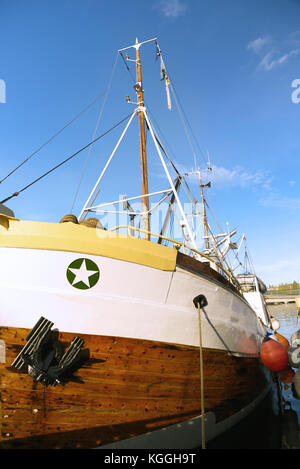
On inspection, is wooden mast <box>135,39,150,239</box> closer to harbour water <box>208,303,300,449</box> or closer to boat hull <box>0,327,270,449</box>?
boat hull <box>0,327,270,449</box>

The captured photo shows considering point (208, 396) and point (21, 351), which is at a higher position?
point (21, 351)

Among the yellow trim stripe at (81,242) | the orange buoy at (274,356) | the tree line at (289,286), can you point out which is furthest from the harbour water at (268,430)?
the tree line at (289,286)

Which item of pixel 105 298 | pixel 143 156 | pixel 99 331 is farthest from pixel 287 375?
pixel 143 156

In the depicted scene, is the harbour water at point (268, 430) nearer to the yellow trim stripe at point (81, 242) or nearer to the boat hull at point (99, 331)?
the boat hull at point (99, 331)

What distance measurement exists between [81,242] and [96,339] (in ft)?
4.81

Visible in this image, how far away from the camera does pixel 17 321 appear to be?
3.66 meters

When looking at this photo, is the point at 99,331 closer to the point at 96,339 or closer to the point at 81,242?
the point at 96,339

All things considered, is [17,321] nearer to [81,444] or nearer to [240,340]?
[81,444]

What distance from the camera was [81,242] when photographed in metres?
3.89

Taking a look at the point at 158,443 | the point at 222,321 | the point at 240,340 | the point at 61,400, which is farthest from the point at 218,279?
the point at 61,400

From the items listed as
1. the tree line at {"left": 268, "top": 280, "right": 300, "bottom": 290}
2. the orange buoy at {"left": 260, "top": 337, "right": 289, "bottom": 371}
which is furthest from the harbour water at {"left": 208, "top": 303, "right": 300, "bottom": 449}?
the tree line at {"left": 268, "top": 280, "right": 300, "bottom": 290}

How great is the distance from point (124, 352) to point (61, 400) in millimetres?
1079

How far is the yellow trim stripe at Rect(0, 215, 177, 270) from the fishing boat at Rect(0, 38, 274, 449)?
15mm

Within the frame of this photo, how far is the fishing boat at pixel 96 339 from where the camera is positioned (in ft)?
11.8
